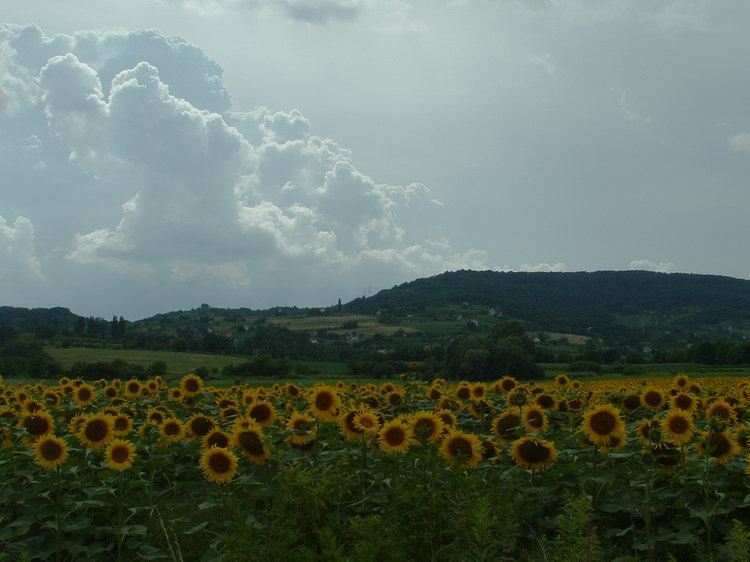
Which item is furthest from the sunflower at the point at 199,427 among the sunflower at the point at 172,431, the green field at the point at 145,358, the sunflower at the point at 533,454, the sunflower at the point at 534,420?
the green field at the point at 145,358

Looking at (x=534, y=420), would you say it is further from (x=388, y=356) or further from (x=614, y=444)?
(x=388, y=356)

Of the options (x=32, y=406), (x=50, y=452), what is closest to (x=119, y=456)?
(x=50, y=452)

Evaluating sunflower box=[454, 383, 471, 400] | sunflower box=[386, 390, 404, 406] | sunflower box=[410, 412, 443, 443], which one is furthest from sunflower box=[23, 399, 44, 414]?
sunflower box=[454, 383, 471, 400]

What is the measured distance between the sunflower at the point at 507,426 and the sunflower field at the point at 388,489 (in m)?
0.02

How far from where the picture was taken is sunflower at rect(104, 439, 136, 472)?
8.44 meters

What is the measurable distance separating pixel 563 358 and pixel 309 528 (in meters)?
76.6

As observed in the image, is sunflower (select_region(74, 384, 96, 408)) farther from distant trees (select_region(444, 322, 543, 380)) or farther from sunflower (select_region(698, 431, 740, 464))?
distant trees (select_region(444, 322, 543, 380))

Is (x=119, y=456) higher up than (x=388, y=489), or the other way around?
(x=119, y=456)

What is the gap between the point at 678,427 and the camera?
26.6 feet

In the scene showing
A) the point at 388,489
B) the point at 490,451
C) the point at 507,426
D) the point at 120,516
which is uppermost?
the point at 507,426

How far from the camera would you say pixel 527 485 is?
7973mm

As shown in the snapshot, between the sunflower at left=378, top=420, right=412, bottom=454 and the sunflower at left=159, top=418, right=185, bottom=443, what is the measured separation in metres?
3.58

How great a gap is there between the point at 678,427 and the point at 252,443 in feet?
15.8

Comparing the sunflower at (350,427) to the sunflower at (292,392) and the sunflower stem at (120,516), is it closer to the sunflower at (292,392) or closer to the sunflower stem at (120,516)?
the sunflower stem at (120,516)
